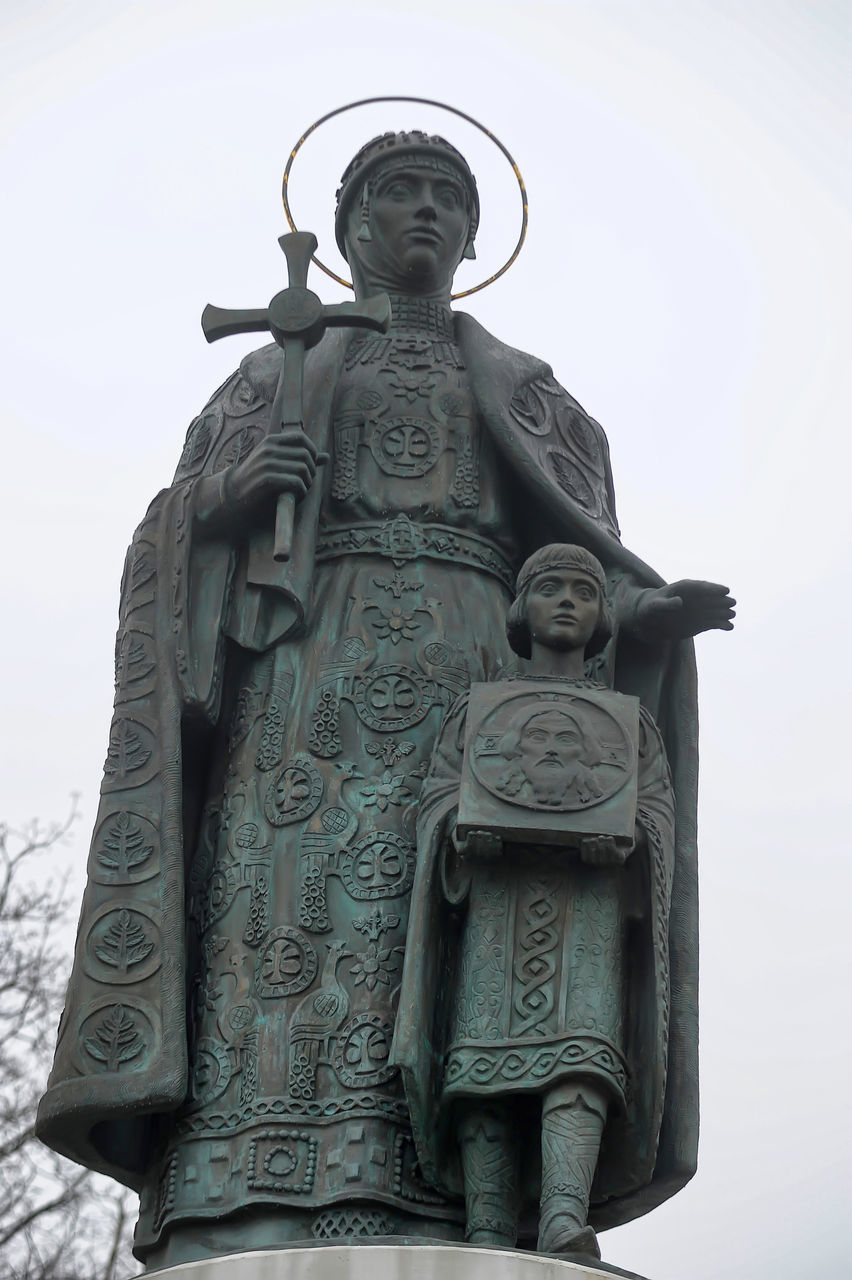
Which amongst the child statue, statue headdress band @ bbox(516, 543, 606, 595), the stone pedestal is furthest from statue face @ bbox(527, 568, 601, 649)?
the stone pedestal

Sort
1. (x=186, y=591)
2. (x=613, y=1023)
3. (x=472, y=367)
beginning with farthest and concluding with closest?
(x=472, y=367)
(x=186, y=591)
(x=613, y=1023)

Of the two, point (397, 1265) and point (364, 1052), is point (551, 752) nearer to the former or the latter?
point (364, 1052)

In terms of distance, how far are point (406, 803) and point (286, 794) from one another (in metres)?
0.48

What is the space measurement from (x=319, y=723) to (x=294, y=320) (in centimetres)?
170

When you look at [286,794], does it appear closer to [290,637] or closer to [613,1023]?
[290,637]

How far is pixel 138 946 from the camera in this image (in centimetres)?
941

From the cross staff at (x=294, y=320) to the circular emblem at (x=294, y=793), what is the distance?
929 mm

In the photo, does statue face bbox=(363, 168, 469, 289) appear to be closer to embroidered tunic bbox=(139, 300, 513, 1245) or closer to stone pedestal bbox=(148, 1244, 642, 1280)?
embroidered tunic bbox=(139, 300, 513, 1245)

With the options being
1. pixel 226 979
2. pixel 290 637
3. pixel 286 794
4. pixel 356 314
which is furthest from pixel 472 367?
pixel 226 979

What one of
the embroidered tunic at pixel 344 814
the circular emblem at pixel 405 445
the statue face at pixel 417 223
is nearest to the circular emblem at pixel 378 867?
the embroidered tunic at pixel 344 814

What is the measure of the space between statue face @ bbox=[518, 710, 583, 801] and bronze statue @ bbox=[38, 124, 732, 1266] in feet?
2.41

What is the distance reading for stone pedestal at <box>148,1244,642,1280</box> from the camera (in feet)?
26.7

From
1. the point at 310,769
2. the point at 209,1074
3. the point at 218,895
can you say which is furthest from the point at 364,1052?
the point at 310,769

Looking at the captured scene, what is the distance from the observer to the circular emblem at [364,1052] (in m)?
9.08
